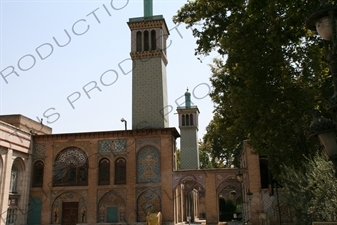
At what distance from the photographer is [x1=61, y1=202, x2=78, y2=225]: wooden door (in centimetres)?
2681

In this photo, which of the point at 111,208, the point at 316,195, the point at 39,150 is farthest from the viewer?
the point at 39,150

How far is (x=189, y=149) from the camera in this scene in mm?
42719

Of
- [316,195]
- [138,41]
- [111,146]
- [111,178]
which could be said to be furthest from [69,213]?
[316,195]

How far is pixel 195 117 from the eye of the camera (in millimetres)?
45156

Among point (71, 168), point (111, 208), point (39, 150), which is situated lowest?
point (111, 208)

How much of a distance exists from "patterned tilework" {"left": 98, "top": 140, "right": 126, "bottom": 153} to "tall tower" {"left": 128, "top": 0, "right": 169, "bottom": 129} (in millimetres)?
2060

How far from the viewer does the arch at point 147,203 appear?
2593 centimetres

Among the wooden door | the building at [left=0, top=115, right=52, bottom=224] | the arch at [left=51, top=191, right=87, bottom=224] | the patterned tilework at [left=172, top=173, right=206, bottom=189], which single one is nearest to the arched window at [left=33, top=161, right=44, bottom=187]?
the building at [left=0, top=115, right=52, bottom=224]

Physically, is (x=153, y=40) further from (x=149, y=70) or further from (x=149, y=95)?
(x=149, y=95)

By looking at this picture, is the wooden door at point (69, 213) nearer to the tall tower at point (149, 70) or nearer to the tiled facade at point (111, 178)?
the tiled facade at point (111, 178)

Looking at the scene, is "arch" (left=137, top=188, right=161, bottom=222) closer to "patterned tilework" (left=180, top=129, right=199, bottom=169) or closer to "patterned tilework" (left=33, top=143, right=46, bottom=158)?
"patterned tilework" (left=33, top=143, right=46, bottom=158)

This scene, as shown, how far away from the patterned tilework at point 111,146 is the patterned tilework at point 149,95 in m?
2.04

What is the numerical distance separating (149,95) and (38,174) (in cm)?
1095

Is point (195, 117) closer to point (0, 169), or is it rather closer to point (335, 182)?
point (0, 169)
